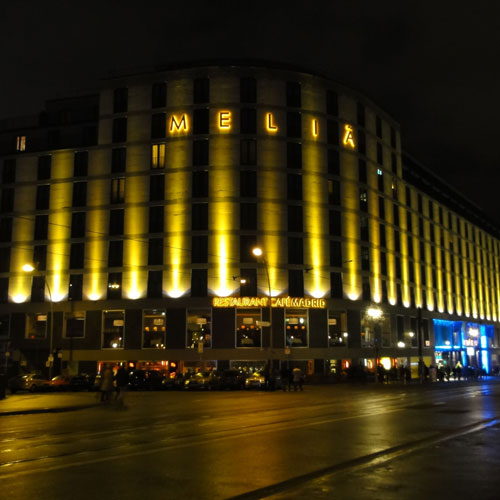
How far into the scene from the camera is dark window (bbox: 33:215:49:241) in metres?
61.0

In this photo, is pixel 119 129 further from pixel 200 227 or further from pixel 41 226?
pixel 200 227

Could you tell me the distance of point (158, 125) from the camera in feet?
196

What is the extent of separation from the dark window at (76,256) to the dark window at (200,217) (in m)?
11.5

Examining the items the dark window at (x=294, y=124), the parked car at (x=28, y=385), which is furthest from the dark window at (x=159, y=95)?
the parked car at (x=28, y=385)

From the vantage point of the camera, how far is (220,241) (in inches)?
2227

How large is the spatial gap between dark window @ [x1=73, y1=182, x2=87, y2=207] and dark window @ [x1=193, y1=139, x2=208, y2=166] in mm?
11670

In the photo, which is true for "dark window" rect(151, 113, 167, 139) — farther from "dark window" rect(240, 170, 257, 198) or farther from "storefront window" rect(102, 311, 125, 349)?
"storefront window" rect(102, 311, 125, 349)

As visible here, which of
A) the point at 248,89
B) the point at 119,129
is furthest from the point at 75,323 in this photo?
the point at 248,89

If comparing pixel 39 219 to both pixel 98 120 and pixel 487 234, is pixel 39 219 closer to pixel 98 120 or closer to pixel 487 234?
pixel 98 120

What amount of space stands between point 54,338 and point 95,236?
34.2 ft

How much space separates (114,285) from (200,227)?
32.4 ft

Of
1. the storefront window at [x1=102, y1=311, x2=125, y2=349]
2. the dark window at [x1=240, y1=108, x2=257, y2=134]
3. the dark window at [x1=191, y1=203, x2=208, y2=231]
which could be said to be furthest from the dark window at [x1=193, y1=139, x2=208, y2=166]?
the storefront window at [x1=102, y1=311, x2=125, y2=349]

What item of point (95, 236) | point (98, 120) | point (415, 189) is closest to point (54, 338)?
point (95, 236)

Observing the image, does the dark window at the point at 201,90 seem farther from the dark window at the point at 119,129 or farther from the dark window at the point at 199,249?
the dark window at the point at 199,249
